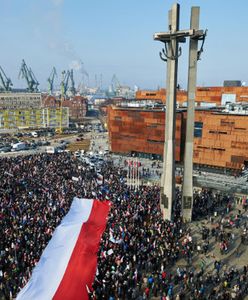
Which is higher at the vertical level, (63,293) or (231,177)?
(63,293)

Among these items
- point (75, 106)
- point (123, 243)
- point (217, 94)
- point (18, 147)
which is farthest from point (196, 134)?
point (75, 106)

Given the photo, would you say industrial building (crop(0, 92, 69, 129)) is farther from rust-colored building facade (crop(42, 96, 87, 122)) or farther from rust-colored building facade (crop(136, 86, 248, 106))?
rust-colored building facade (crop(136, 86, 248, 106))

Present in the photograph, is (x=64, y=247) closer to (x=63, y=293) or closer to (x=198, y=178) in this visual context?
(x=63, y=293)

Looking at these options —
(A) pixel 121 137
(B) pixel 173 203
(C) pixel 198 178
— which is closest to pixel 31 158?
(A) pixel 121 137

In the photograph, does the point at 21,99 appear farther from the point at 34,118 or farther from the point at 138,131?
the point at 138,131

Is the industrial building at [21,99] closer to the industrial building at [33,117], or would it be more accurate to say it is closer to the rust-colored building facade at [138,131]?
the industrial building at [33,117]
